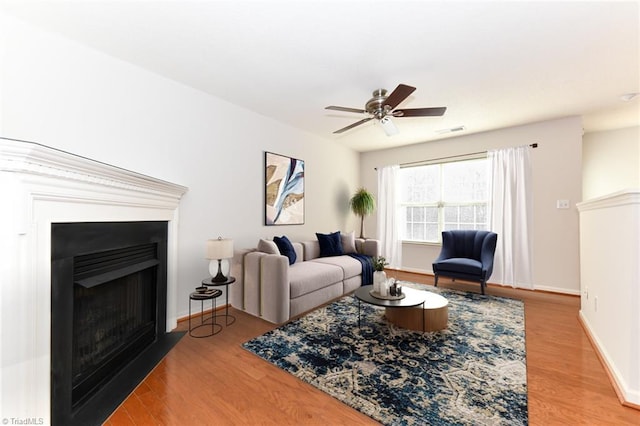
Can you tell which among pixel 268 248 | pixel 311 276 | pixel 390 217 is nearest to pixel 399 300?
pixel 311 276

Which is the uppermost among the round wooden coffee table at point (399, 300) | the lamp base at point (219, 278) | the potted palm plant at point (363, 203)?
the potted palm plant at point (363, 203)

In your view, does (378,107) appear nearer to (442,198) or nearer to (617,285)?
(617,285)

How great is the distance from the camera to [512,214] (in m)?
4.29

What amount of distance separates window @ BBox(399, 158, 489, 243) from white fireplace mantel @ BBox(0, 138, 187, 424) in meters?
5.15

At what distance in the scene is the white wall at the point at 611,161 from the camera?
4281 mm

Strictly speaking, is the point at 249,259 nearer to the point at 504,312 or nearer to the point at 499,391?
the point at 499,391

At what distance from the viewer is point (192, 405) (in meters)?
1.62

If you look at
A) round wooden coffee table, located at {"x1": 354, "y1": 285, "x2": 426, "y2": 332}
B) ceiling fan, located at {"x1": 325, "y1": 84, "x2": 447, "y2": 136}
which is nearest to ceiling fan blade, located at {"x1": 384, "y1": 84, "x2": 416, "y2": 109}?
ceiling fan, located at {"x1": 325, "y1": 84, "x2": 447, "y2": 136}

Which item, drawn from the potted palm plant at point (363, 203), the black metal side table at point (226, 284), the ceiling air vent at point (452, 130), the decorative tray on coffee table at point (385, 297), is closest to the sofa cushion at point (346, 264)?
the decorative tray on coffee table at point (385, 297)

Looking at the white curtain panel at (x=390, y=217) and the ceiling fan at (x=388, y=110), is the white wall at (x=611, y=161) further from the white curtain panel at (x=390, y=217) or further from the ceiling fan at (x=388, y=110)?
the ceiling fan at (x=388, y=110)

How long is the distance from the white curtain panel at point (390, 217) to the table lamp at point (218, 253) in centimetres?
372

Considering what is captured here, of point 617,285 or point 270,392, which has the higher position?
point 617,285

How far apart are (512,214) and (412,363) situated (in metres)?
3.51

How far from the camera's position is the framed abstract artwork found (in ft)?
13.1
